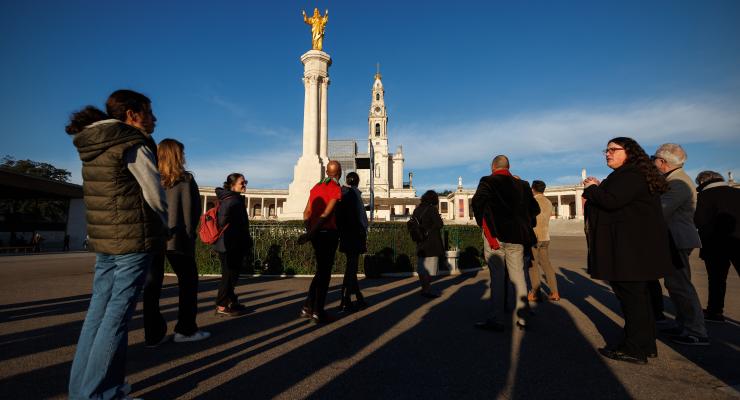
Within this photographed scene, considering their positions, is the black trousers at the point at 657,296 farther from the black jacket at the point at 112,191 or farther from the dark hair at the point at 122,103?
the dark hair at the point at 122,103

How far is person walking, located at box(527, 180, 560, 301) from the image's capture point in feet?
19.4

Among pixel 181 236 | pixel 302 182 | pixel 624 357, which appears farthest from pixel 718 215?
pixel 302 182

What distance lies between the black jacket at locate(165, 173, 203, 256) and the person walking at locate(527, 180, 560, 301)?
16.6 ft

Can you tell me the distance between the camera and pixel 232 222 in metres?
4.95

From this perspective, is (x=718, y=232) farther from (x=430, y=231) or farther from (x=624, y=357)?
(x=430, y=231)

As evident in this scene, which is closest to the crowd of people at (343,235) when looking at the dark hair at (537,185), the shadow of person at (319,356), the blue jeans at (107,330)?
the blue jeans at (107,330)

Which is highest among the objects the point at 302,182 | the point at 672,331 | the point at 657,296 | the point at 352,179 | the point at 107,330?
the point at 302,182

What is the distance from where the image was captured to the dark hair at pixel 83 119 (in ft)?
7.30

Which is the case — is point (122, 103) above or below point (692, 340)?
above

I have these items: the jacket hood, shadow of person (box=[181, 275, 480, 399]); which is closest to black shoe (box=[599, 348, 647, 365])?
shadow of person (box=[181, 275, 480, 399])

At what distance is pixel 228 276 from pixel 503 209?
365cm

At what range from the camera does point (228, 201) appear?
5004mm

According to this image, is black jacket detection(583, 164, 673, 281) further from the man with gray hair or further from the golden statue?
the golden statue

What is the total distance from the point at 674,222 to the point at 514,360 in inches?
104
